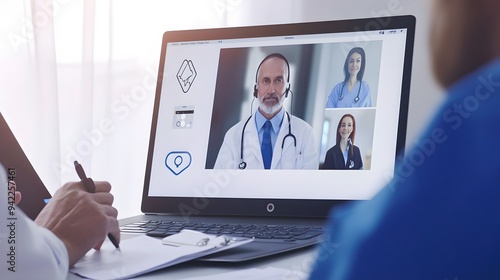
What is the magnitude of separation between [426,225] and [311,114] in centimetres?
94

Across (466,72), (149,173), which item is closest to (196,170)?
(149,173)

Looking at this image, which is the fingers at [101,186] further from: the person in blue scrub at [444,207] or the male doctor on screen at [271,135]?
the person in blue scrub at [444,207]

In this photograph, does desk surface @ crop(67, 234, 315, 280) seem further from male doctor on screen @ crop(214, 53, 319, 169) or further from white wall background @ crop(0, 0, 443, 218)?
white wall background @ crop(0, 0, 443, 218)

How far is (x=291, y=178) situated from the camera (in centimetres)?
118

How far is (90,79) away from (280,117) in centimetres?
78

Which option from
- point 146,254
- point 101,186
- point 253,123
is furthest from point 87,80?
point 146,254

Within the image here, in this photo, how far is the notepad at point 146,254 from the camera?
76 centimetres

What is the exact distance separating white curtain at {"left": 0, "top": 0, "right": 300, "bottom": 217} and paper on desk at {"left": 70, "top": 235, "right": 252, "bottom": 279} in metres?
0.89

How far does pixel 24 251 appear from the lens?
0.69 m

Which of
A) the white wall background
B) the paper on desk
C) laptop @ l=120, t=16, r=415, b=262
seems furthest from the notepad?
the white wall background

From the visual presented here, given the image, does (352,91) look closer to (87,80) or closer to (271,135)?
(271,135)

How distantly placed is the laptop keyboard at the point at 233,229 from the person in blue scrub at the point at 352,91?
0.25 metres

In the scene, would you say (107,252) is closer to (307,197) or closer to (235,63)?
(307,197)

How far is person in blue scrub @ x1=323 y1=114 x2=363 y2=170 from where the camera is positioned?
45.2 inches
